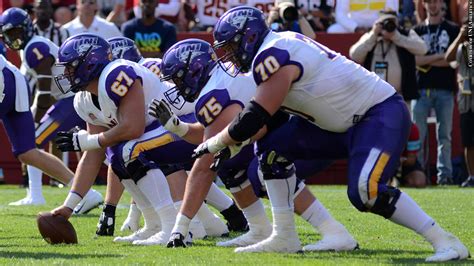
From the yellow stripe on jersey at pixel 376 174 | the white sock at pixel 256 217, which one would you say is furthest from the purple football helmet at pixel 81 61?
the yellow stripe on jersey at pixel 376 174

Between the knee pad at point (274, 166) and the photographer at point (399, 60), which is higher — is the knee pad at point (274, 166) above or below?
above

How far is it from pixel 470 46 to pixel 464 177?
1.90 m

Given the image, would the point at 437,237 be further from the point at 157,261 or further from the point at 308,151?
the point at 157,261

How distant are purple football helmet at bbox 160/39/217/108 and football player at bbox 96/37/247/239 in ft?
1.95

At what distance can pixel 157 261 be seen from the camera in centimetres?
580

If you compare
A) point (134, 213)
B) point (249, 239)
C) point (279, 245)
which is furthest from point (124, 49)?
point (279, 245)

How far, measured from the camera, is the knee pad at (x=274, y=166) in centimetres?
614

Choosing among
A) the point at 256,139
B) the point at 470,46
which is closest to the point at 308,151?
the point at 256,139

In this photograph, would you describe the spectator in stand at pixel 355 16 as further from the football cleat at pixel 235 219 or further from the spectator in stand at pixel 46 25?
the football cleat at pixel 235 219

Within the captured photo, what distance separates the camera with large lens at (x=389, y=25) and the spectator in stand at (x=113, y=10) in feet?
11.4

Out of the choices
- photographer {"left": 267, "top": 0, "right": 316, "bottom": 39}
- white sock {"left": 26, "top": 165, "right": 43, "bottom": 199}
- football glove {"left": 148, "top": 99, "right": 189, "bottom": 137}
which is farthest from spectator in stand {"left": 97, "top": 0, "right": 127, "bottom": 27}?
football glove {"left": 148, "top": 99, "right": 189, "bottom": 137}

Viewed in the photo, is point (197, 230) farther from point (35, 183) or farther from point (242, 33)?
point (35, 183)

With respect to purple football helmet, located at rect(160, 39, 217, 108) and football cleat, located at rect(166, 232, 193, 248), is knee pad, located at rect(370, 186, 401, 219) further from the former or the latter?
purple football helmet, located at rect(160, 39, 217, 108)

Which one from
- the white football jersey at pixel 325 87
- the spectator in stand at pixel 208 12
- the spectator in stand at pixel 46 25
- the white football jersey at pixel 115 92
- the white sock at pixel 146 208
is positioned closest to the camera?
the white football jersey at pixel 325 87
